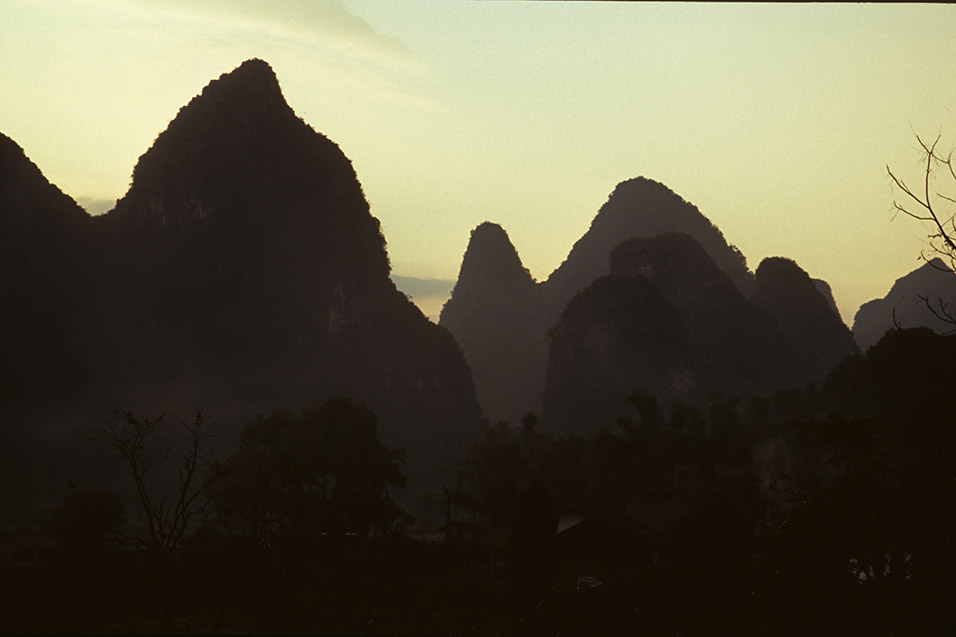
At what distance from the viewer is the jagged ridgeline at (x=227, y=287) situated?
3974 inches

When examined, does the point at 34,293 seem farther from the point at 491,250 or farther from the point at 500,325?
the point at 491,250

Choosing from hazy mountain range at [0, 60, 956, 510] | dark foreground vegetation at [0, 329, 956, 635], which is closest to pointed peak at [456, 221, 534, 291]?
hazy mountain range at [0, 60, 956, 510]

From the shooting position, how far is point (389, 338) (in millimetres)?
122812

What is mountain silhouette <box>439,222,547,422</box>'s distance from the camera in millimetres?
186125

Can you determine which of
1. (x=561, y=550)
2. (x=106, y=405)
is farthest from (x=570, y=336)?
(x=561, y=550)

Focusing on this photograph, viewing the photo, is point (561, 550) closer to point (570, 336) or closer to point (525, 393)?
point (570, 336)

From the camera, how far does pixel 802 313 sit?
141 m

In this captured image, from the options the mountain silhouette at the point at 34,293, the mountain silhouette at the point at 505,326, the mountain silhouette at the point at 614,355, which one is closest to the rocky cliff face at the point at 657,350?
the mountain silhouette at the point at 614,355

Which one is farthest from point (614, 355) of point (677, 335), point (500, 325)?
point (500, 325)

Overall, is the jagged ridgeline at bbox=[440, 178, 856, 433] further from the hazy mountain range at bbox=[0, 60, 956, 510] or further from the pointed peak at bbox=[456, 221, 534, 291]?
the pointed peak at bbox=[456, 221, 534, 291]

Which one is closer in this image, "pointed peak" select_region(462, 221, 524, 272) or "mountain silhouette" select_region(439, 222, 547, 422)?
"mountain silhouette" select_region(439, 222, 547, 422)

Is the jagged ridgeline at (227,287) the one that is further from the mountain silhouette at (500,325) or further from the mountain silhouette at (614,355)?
the mountain silhouette at (500,325)

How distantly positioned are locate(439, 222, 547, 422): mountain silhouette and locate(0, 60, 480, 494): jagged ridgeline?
60.3 meters

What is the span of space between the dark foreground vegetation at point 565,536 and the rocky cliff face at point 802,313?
200 feet
